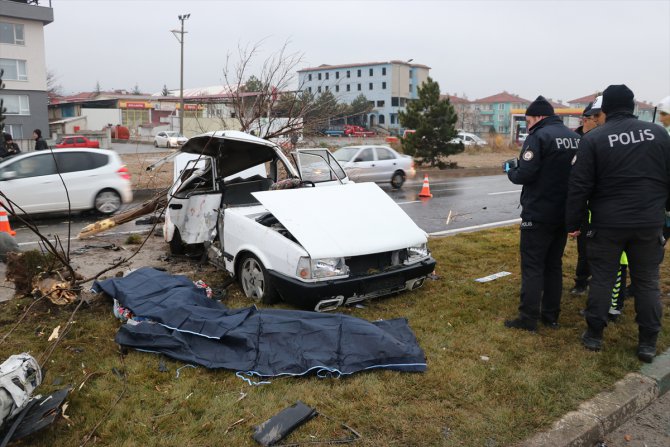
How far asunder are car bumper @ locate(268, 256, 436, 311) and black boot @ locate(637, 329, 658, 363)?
201cm

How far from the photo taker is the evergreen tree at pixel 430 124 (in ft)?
80.8

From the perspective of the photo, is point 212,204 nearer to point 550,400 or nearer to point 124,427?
point 124,427

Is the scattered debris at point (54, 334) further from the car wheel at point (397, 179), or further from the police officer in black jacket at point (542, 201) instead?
the car wheel at point (397, 179)

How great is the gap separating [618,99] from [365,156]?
13270mm

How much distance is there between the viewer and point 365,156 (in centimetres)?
1709

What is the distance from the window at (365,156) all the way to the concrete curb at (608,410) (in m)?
13.4

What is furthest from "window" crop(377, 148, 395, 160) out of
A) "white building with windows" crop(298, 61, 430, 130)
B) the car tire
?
"white building with windows" crop(298, 61, 430, 130)

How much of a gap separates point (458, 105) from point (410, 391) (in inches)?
3794

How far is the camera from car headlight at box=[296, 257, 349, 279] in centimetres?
467

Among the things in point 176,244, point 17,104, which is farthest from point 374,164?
point 17,104

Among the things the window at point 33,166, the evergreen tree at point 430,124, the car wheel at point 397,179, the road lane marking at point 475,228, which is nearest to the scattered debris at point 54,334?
the road lane marking at point 475,228

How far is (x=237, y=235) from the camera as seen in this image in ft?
18.0

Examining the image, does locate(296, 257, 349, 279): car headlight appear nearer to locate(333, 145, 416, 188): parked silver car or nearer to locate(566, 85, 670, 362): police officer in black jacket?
locate(566, 85, 670, 362): police officer in black jacket

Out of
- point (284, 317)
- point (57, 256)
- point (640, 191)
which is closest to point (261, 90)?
point (57, 256)
